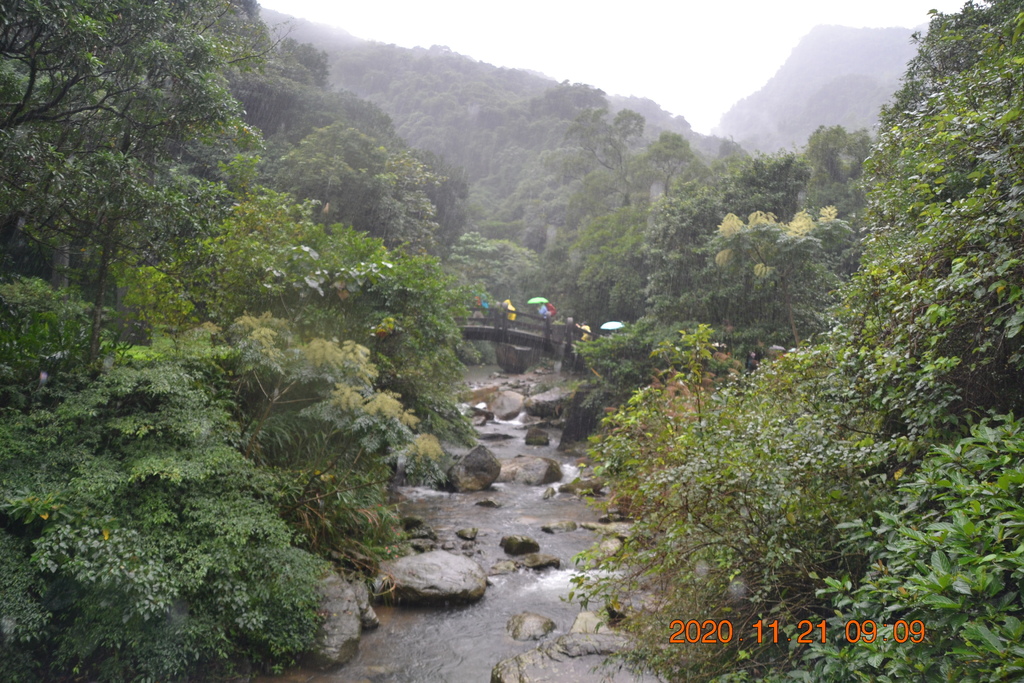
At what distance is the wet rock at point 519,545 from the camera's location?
7.72m

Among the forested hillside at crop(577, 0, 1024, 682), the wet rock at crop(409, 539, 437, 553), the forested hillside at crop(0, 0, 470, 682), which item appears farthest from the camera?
the wet rock at crop(409, 539, 437, 553)

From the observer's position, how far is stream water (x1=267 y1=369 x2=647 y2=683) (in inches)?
190

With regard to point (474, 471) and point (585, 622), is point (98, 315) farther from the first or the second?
point (474, 471)

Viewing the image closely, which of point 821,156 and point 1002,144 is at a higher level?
point 821,156

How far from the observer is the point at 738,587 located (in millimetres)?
3811

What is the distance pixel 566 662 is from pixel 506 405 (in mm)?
17237

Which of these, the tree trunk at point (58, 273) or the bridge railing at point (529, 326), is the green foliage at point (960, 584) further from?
the bridge railing at point (529, 326)

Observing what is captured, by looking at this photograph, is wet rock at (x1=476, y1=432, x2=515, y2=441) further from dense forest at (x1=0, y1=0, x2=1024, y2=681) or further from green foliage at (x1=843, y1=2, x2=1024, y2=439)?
green foliage at (x1=843, y1=2, x2=1024, y2=439)

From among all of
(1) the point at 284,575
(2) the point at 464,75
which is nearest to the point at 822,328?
(1) the point at 284,575

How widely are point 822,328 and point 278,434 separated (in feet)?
41.9

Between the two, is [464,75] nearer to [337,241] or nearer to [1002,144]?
[337,241]
